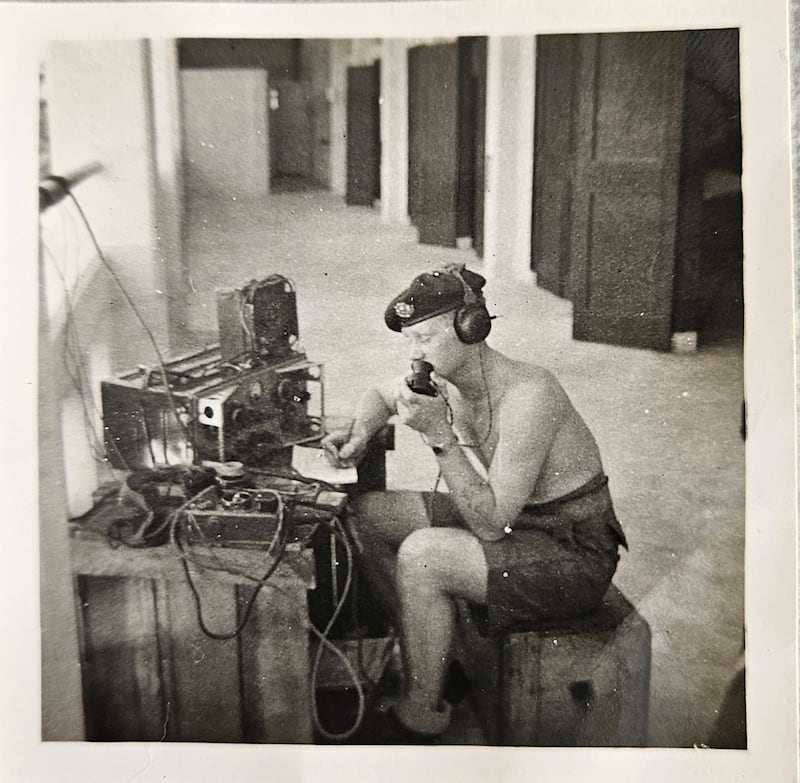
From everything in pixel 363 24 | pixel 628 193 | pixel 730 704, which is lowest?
pixel 730 704

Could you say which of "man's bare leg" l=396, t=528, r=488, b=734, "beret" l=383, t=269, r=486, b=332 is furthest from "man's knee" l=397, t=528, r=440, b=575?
"beret" l=383, t=269, r=486, b=332

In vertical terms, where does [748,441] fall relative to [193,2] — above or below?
below

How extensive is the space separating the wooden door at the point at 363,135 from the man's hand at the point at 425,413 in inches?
7.8

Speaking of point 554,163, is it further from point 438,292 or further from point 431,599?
point 431,599

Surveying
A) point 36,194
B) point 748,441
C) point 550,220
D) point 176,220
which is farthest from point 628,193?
point 36,194

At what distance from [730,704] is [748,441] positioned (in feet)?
0.87

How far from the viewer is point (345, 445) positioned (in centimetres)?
81

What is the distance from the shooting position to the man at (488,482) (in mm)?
803

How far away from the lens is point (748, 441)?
2.64 feet

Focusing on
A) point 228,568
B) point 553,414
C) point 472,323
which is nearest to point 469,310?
point 472,323

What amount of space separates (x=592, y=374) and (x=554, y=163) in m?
0.21

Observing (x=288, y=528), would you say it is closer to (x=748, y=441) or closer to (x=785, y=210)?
(x=748, y=441)

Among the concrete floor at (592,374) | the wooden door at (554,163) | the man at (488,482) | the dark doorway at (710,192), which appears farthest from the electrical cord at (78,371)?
the dark doorway at (710,192)

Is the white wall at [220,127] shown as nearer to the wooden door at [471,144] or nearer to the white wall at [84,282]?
the white wall at [84,282]
